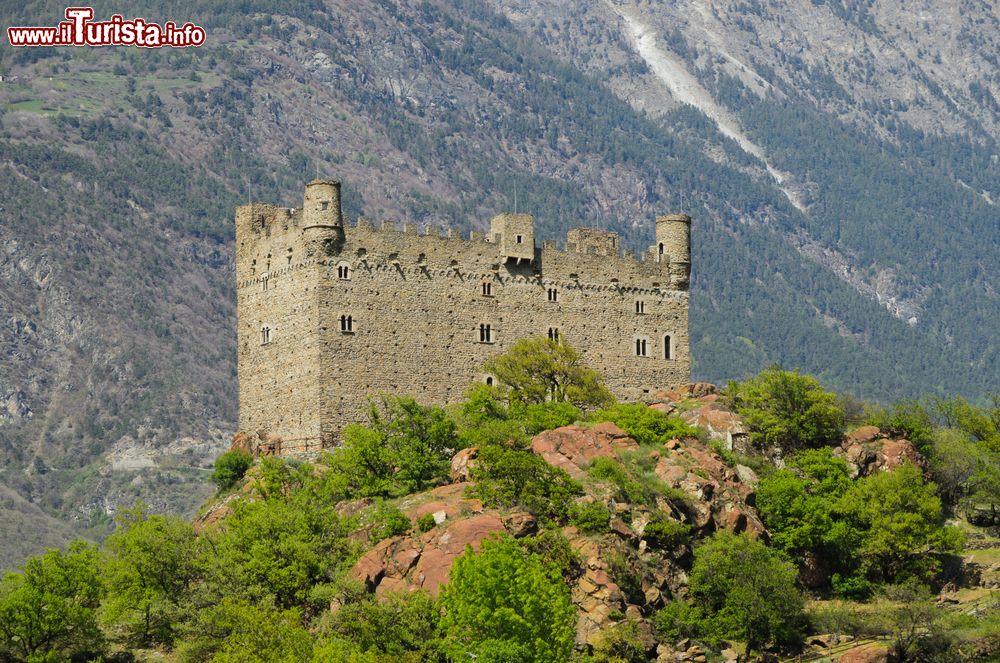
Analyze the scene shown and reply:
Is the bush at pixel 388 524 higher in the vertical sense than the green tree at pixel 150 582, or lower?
higher

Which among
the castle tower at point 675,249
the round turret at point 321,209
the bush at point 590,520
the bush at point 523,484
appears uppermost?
the round turret at point 321,209

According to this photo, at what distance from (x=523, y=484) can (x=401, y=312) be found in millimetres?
20006

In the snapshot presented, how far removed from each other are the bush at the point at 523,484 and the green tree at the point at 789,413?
804 inches

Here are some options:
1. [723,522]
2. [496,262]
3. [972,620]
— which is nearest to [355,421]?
[496,262]

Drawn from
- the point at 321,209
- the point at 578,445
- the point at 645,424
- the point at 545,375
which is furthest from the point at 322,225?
the point at 645,424

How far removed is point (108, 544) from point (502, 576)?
1096 inches

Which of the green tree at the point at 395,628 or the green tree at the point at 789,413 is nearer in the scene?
the green tree at the point at 395,628

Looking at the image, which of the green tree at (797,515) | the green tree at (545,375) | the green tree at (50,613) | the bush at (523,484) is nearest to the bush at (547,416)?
the green tree at (545,375)

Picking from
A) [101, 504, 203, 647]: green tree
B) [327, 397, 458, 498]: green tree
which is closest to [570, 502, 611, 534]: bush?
[327, 397, 458, 498]: green tree

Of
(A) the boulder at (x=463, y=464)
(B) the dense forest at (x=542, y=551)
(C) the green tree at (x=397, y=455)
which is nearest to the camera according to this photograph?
(B) the dense forest at (x=542, y=551)

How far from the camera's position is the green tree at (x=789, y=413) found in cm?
12717

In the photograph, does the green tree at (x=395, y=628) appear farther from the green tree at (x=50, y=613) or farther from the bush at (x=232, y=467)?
the bush at (x=232, y=467)

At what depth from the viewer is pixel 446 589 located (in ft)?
316

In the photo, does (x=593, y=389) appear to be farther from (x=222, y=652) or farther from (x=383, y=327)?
(x=222, y=652)
